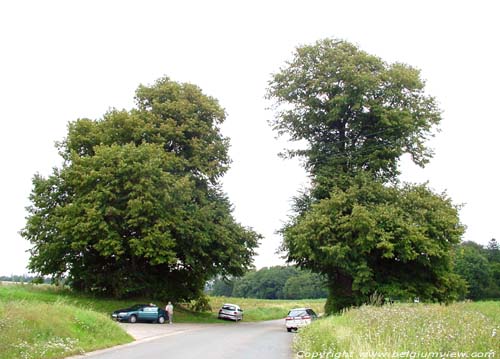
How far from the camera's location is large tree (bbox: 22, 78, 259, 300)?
33.1 meters

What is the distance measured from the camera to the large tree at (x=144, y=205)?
33.1 metres

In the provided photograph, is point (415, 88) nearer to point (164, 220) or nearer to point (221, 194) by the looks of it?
point (221, 194)

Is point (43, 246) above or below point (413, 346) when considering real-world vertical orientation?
above

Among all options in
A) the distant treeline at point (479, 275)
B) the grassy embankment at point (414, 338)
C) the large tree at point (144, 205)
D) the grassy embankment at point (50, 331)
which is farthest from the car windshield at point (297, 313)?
the distant treeline at point (479, 275)

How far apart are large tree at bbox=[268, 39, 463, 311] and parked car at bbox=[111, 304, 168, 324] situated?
31.7 feet

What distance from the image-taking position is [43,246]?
35156 mm

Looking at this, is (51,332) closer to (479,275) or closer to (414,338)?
(414,338)

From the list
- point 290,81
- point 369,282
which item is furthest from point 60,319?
point 290,81

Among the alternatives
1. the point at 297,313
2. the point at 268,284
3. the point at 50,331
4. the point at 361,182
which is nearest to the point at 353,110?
the point at 361,182

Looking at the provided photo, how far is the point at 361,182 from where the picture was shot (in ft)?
106

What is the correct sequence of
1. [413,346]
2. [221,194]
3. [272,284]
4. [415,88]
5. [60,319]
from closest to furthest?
1. [413,346]
2. [60,319]
3. [415,88]
4. [221,194]
5. [272,284]

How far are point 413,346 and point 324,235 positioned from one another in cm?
2121

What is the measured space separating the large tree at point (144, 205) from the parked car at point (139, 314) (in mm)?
2963

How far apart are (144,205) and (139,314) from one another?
23.2 ft
